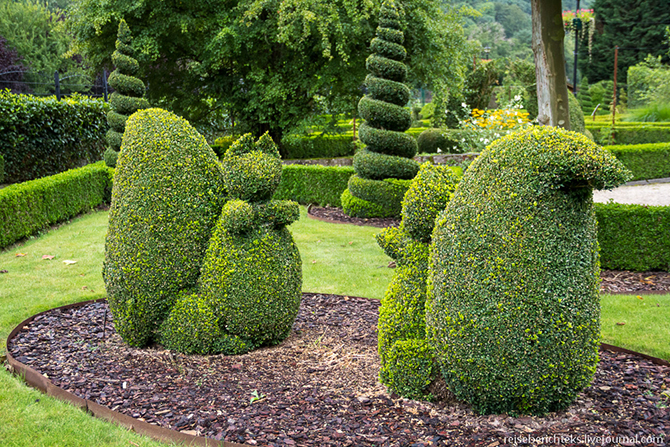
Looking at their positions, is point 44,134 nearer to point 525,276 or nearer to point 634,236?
point 634,236

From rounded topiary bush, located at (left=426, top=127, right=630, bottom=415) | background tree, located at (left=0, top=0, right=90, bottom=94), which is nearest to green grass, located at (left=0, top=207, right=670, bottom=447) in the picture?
rounded topiary bush, located at (left=426, top=127, right=630, bottom=415)

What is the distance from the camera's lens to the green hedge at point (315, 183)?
Result: 44.7 ft

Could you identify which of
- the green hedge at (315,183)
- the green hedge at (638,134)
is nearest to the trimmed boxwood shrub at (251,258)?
the green hedge at (315,183)

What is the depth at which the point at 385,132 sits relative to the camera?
1184cm

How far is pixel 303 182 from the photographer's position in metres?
14.1

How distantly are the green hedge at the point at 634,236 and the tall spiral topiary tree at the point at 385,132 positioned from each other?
14.7ft

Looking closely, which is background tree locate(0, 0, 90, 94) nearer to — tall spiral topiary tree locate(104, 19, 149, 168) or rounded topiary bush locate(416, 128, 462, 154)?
tall spiral topiary tree locate(104, 19, 149, 168)

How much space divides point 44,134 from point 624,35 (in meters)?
44.1

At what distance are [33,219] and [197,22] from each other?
916cm

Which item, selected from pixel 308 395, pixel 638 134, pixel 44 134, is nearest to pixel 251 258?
pixel 308 395

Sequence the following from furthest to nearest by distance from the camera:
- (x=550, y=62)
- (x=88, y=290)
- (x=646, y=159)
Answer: (x=646, y=159)
(x=550, y=62)
(x=88, y=290)

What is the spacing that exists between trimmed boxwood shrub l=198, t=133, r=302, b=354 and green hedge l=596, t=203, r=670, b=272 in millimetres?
5301

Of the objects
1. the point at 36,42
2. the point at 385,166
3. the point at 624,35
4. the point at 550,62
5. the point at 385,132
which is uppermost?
A: the point at 36,42

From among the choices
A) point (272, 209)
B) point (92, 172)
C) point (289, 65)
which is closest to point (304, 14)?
point (289, 65)
